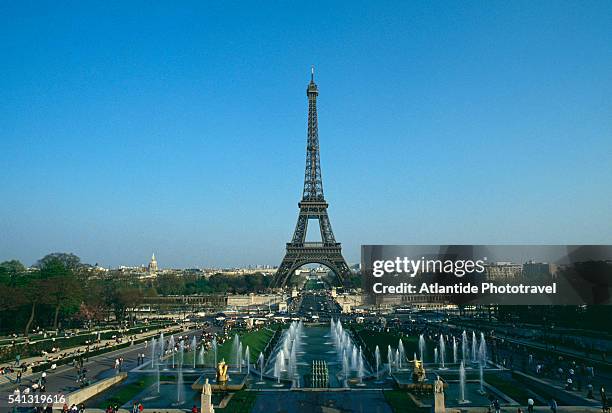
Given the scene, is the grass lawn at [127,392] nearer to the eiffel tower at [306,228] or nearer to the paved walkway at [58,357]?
the paved walkway at [58,357]

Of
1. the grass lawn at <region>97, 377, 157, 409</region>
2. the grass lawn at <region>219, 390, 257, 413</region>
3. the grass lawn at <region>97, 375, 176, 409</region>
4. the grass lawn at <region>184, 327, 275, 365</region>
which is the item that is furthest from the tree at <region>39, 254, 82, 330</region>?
the grass lawn at <region>219, 390, 257, 413</region>

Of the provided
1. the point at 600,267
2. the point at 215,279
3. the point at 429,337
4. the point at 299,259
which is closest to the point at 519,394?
the point at 429,337

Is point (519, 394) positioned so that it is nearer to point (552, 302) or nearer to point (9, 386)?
point (9, 386)

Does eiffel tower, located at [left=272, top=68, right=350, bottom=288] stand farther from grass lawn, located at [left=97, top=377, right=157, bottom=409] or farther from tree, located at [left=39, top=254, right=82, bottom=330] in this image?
grass lawn, located at [left=97, top=377, right=157, bottom=409]

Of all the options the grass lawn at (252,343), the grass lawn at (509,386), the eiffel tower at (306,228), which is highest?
the eiffel tower at (306,228)

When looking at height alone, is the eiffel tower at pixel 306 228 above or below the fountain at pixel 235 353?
above

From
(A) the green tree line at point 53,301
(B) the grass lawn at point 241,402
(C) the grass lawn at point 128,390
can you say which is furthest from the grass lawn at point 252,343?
(A) the green tree line at point 53,301

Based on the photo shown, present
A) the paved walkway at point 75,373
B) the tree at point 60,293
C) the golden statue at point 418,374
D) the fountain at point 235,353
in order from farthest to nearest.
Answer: the tree at point 60,293, the fountain at point 235,353, the paved walkway at point 75,373, the golden statue at point 418,374

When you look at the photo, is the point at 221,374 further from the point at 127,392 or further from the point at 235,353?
the point at 235,353
